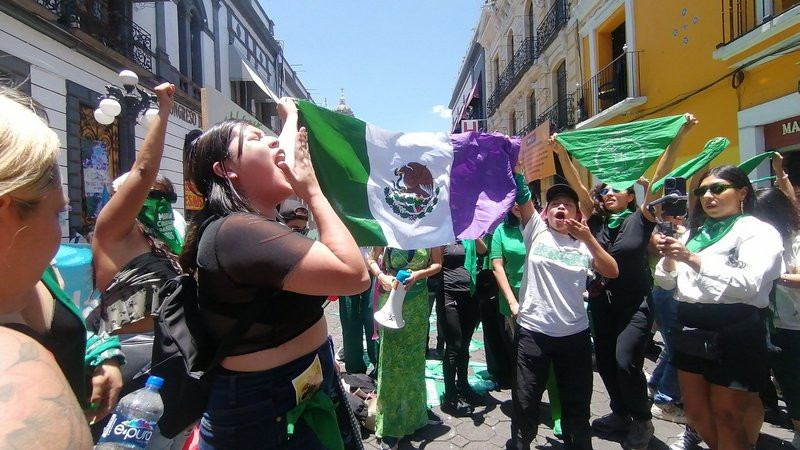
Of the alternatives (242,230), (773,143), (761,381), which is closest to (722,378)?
(761,381)

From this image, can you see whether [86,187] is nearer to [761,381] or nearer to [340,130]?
[340,130]

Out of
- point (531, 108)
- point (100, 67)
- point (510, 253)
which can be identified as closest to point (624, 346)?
point (510, 253)

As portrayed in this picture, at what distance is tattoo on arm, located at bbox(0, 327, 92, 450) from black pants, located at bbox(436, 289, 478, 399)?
364cm

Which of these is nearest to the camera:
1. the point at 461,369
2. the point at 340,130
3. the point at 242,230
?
the point at 242,230

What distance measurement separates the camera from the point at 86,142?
34.6ft

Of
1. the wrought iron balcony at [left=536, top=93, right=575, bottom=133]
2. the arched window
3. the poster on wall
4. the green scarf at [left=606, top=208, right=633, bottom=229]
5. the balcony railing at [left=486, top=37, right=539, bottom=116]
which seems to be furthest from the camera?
the arched window

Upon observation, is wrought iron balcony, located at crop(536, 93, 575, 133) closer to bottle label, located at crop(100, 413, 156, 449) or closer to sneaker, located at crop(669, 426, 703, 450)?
sneaker, located at crop(669, 426, 703, 450)

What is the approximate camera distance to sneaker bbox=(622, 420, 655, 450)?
335cm

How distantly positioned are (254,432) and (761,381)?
2701mm

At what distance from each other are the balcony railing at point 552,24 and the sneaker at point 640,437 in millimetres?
Result: 14621

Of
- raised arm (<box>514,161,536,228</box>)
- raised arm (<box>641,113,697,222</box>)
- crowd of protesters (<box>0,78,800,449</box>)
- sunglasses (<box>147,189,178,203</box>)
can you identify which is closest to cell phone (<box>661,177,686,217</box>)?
crowd of protesters (<box>0,78,800,449</box>)

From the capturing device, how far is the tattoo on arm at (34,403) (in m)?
0.61

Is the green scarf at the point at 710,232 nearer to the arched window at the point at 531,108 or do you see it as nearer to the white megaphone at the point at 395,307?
the white megaphone at the point at 395,307

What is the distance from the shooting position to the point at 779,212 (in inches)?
141
